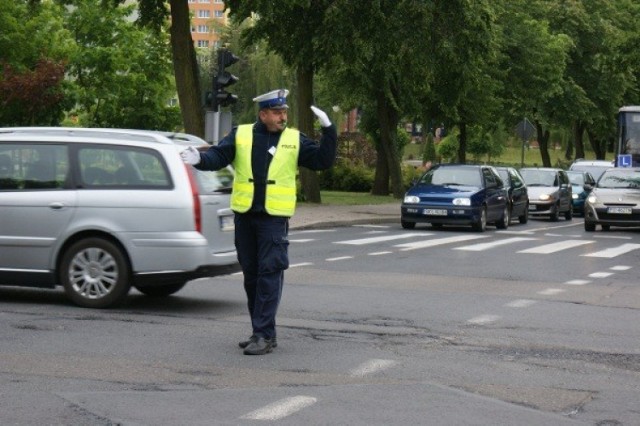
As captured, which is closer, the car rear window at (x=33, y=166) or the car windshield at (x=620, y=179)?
the car rear window at (x=33, y=166)

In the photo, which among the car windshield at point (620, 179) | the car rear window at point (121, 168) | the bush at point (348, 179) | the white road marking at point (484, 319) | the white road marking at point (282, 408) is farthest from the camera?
the bush at point (348, 179)

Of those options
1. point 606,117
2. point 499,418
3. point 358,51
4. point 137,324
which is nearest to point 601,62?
point 358,51

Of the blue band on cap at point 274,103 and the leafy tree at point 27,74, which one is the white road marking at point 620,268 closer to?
the blue band on cap at point 274,103

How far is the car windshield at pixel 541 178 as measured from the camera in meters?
42.9

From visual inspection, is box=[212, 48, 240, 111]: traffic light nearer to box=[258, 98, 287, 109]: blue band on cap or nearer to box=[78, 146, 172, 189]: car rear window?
box=[78, 146, 172, 189]: car rear window

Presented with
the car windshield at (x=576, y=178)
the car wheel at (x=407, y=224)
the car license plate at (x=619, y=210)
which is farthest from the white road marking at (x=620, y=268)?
the car windshield at (x=576, y=178)

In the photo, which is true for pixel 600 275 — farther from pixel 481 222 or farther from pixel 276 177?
pixel 481 222

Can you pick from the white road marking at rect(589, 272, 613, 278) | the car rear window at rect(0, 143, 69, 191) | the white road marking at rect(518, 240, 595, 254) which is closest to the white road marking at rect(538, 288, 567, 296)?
the white road marking at rect(589, 272, 613, 278)

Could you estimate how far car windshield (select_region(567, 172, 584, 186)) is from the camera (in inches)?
1901

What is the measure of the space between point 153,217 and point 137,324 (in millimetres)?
1339

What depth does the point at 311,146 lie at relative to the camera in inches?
397

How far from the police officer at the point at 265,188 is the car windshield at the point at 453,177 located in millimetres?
21864

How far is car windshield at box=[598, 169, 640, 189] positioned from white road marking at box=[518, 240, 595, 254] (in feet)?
19.9

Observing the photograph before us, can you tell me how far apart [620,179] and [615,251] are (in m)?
9.56
